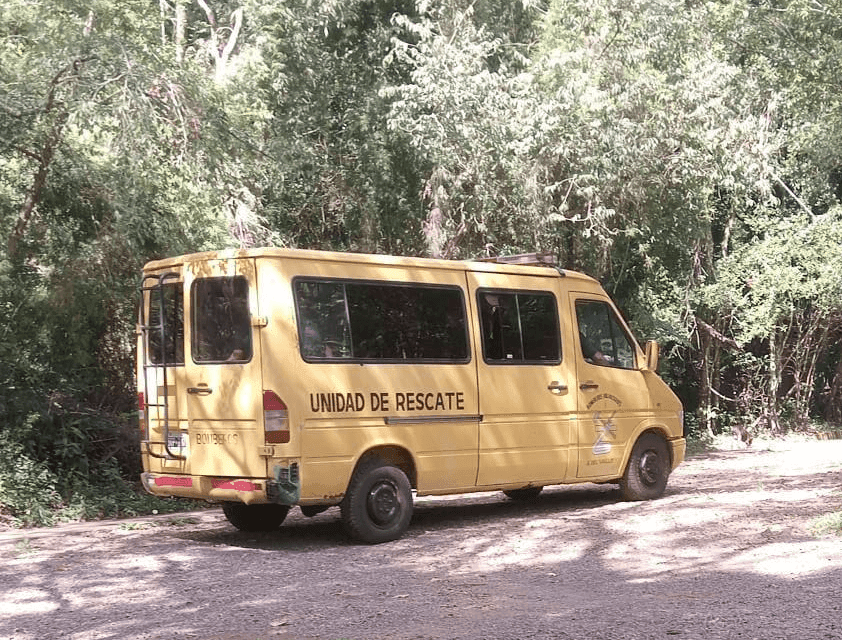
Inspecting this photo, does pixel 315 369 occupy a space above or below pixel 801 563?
above

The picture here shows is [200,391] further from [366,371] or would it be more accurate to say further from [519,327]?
[519,327]

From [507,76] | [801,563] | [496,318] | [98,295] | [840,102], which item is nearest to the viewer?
[801,563]

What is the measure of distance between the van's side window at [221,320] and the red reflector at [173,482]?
108 centimetres

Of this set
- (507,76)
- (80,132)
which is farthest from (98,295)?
(507,76)

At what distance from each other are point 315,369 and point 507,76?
11.5 metres

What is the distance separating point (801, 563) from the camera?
881cm

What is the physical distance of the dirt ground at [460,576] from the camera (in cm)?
700

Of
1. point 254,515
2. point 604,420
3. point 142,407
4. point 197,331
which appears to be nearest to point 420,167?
point 604,420

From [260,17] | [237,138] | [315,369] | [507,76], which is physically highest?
[260,17]

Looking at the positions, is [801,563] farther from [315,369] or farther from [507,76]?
[507,76]

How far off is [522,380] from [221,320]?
10.9ft

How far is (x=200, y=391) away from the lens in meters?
10.6

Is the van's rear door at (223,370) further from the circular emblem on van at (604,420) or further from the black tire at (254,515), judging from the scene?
the circular emblem on van at (604,420)

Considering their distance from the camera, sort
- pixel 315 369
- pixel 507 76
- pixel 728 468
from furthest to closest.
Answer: pixel 507 76 < pixel 728 468 < pixel 315 369
